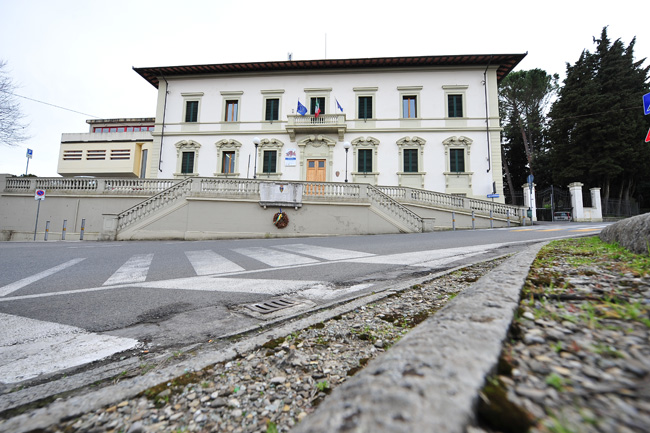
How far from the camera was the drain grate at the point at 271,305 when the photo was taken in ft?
9.00

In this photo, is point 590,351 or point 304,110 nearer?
point 590,351

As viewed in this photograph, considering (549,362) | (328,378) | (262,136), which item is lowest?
(328,378)

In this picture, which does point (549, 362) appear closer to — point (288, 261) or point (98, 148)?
point (288, 261)

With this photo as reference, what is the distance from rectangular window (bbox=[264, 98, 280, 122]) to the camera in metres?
22.8

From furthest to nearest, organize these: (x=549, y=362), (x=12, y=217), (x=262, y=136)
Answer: (x=262, y=136) < (x=12, y=217) < (x=549, y=362)

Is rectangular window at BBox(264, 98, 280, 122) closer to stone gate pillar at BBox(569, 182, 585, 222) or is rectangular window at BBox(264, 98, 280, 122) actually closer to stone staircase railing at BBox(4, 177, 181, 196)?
stone staircase railing at BBox(4, 177, 181, 196)

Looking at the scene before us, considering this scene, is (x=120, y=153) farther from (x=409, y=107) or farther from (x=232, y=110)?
(x=409, y=107)

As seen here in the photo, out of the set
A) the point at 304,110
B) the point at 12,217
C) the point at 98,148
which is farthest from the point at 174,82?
the point at 98,148

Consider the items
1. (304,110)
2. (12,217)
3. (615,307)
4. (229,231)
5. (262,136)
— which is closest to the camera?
(615,307)

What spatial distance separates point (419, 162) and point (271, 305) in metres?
20.7

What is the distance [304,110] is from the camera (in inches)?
819

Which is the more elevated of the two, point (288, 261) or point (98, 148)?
point (98, 148)

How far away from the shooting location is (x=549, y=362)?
2.82 ft

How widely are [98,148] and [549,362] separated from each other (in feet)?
159
